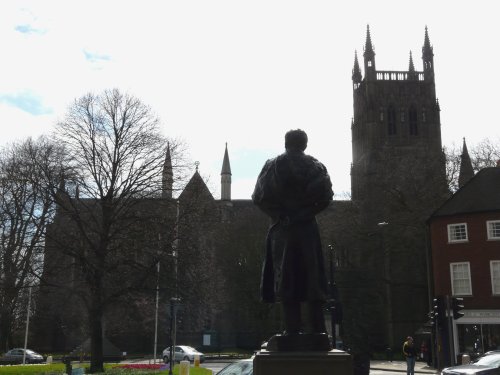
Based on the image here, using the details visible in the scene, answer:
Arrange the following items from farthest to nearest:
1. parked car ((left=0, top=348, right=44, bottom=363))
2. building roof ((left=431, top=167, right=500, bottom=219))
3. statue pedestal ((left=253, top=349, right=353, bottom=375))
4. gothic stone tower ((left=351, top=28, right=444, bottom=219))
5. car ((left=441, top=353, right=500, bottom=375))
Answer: gothic stone tower ((left=351, top=28, right=444, bottom=219))
parked car ((left=0, top=348, right=44, bottom=363))
building roof ((left=431, top=167, right=500, bottom=219))
car ((left=441, top=353, right=500, bottom=375))
statue pedestal ((left=253, top=349, right=353, bottom=375))

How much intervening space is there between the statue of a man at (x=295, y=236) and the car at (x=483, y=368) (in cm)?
1128

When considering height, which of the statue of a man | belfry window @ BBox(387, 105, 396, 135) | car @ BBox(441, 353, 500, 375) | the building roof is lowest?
car @ BBox(441, 353, 500, 375)

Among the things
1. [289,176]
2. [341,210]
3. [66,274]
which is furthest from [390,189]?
[289,176]

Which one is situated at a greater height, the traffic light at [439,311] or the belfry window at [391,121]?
the belfry window at [391,121]

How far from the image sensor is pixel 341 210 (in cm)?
5016

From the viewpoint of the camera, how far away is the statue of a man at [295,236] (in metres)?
7.23

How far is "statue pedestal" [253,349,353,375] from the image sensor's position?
6.59 metres

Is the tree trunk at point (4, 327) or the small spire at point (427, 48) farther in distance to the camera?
the small spire at point (427, 48)

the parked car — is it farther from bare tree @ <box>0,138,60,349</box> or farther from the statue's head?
the statue's head

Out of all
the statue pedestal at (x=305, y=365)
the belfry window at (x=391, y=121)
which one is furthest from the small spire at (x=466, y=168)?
the statue pedestal at (x=305, y=365)

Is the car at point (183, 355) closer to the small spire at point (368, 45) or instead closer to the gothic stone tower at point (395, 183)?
the gothic stone tower at point (395, 183)

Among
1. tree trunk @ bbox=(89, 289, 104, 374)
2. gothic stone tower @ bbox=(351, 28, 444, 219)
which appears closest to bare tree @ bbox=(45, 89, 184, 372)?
tree trunk @ bbox=(89, 289, 104, 374)

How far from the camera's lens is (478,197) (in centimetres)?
3653

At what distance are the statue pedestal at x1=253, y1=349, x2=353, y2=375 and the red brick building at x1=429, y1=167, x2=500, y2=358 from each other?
98.9ft
